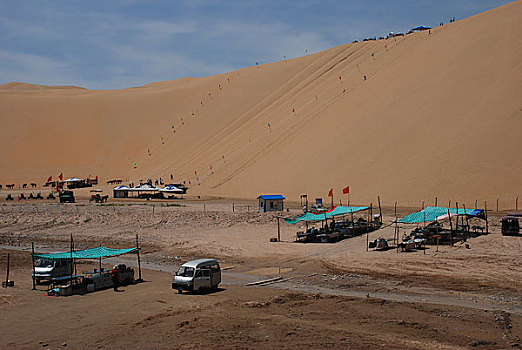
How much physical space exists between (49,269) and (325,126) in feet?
114

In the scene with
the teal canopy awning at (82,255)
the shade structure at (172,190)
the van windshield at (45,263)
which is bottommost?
the van windshield at (45,263)

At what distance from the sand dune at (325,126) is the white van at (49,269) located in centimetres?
2325

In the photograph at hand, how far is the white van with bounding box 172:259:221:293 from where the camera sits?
1574cm

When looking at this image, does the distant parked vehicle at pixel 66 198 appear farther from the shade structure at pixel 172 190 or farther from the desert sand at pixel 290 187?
the shade structure at pixel 172 190

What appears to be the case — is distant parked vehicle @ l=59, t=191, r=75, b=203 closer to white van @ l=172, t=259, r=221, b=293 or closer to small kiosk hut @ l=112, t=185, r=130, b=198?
small kiosk hut @ l=112, t=185, r=130, b=198

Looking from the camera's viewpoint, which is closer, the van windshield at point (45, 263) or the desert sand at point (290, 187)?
the desert sand at point (290, 187)

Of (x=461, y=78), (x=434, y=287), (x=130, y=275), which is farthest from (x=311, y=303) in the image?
(x=461, y=78)

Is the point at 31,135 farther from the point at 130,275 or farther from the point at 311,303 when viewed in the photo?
the point at 311,303

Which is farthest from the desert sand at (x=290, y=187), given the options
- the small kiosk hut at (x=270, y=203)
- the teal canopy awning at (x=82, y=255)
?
the teal canopy awning at (x=82, y=255)

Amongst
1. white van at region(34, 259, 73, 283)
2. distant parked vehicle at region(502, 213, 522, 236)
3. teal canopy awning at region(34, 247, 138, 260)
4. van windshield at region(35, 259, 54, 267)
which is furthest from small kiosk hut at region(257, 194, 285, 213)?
van windshield at region(35, 259, 54, 267)

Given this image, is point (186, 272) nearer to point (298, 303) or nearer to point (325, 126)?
point (298, 303)

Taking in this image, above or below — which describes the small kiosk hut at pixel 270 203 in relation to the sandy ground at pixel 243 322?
above

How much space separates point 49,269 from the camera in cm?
1791

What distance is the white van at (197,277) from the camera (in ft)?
51.6
